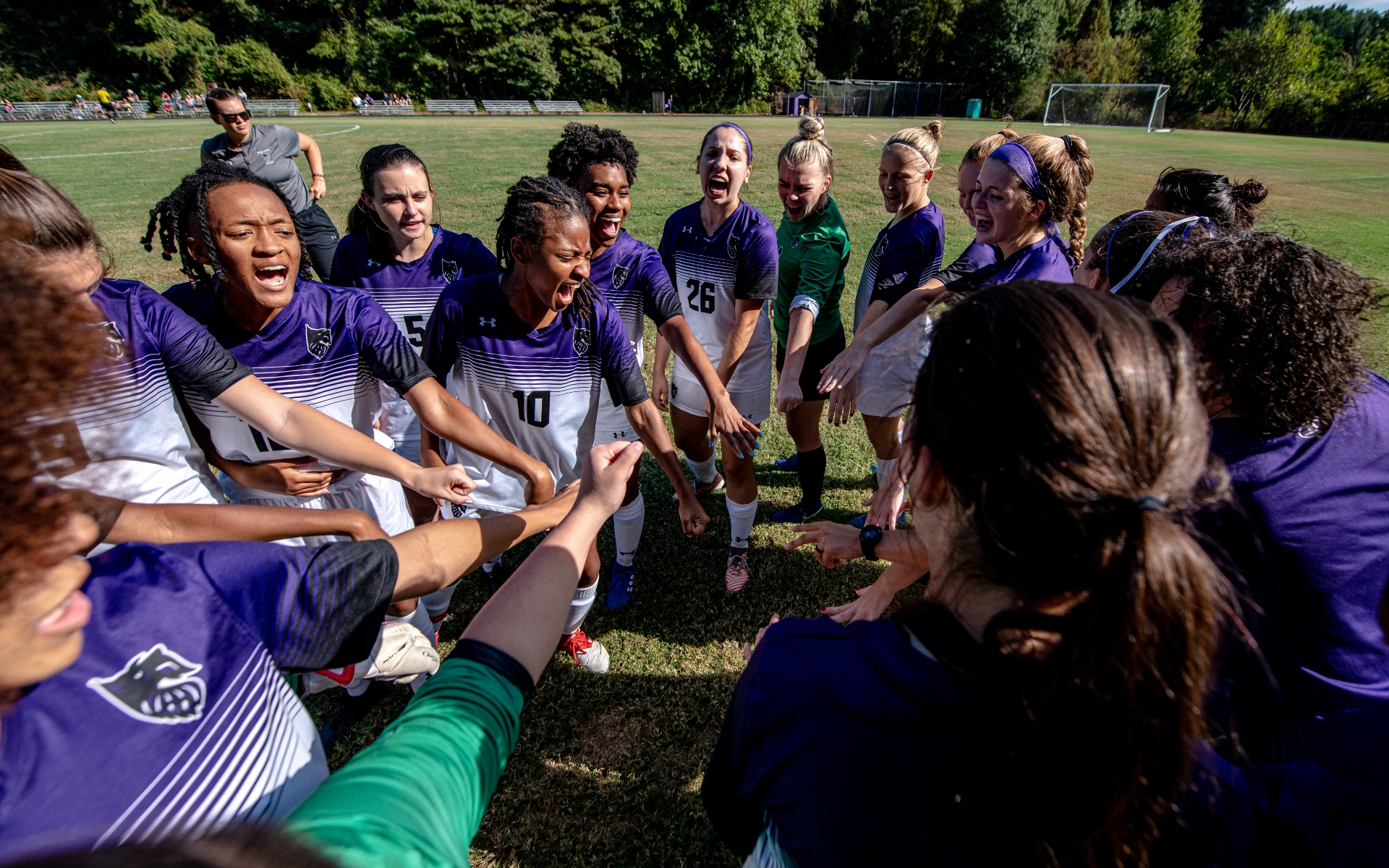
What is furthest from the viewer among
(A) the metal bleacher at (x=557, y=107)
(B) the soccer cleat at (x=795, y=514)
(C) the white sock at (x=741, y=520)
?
(A) the metal bleacher at (x=557, y=107)

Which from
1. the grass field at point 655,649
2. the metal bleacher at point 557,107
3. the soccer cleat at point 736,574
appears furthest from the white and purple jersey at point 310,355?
the metal bleacher at point 557,107

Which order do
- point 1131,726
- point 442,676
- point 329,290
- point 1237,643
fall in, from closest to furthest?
point 1131,726 → point 442,676 → point 1237,643 → point 329,290

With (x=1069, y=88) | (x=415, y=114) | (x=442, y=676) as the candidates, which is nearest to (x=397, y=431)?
(x=442, y=676)

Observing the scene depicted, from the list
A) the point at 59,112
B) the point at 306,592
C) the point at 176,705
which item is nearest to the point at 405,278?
the point at 306,592

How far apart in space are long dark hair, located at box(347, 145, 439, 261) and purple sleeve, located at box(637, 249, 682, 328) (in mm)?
1197

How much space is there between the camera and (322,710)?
321 centimetres

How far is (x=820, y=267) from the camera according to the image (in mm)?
3854

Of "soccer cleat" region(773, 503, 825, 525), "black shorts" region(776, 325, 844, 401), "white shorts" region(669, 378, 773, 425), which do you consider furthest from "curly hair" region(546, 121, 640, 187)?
"soccer cleat" region(773, 503, 825, 525)

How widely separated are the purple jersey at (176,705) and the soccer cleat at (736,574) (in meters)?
2.67

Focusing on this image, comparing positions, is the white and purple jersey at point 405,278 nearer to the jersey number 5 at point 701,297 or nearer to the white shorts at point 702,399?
the jersey number 5 at point 701,297

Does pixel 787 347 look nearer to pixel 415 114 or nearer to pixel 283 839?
pixel 283 839

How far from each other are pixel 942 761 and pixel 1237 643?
4.54 ft

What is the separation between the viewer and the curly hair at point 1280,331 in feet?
4.98

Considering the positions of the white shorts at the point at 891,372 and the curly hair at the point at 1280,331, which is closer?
the curly hair at the point at 1280,331
